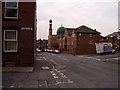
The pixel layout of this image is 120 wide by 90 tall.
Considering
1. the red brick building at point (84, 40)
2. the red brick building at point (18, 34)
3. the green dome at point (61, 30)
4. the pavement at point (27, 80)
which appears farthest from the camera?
the green dome at point (61, 30)

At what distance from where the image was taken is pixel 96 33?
247ft

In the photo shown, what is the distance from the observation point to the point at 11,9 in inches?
708

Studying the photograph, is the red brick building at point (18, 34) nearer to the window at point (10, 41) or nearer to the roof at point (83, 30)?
the window at point (10, 41)

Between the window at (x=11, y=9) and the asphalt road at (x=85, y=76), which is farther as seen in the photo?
the window at (x=11, y=9)

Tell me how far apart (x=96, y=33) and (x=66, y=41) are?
20329mm

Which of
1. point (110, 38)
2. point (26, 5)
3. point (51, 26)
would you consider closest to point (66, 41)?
point (110, 38)

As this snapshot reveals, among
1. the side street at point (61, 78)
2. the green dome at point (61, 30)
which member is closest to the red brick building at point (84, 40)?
the green dome at point (61, 30)

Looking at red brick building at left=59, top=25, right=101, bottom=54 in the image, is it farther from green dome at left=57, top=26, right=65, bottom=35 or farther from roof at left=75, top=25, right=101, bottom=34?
green dome at left=57, top=26, right=65, bottom=35

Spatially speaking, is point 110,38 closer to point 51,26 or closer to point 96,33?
point 96,33

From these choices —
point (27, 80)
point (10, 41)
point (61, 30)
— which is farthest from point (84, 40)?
point (27, 80)

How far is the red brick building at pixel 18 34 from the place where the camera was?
17.7m

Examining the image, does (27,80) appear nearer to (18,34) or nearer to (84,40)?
(18,34)

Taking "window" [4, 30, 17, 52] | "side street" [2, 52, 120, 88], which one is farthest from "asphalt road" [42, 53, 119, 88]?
"window" [4, 30, 17, 52]

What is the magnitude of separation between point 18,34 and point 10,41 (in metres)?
0.89
